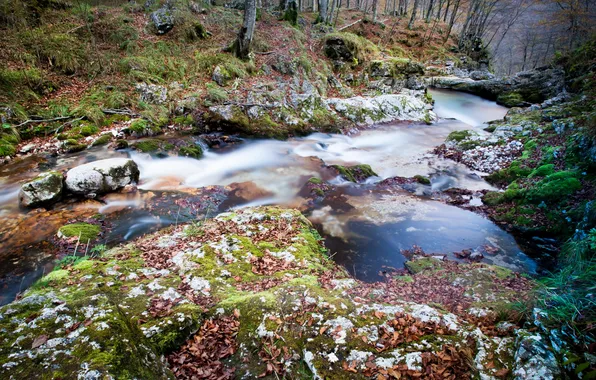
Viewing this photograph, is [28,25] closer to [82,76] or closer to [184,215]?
[82,76]

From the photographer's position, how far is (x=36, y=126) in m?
10.4

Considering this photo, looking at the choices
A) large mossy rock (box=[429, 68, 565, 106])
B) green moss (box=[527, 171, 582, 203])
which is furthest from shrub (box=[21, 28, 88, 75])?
large mossy rock (box=[429, 68, 565, 106])

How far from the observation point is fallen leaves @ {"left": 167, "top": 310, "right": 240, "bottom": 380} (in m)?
2.80

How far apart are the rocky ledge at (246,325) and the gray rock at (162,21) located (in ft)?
54.5

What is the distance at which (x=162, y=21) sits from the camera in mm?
16781

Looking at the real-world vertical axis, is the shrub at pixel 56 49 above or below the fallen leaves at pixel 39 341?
above

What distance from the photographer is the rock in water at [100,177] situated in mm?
7785

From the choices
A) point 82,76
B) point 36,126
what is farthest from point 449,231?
point 82,76

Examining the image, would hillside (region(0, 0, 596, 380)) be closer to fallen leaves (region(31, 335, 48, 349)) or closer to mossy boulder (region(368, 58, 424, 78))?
fallen leaves (region(31, 335, 48, 349))

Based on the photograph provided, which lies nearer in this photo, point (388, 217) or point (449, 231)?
point (449, 231)

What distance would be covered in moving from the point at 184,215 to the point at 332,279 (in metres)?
4.75

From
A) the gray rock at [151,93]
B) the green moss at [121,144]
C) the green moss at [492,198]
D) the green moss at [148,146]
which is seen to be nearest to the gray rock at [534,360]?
the green moss at [492,198]

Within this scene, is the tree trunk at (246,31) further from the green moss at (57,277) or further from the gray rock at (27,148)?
the green moss at (57,277)

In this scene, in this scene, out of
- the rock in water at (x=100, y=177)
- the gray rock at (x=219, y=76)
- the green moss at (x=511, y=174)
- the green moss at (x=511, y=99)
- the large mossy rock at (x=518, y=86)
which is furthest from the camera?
the green moss at (x=511, y=99)
